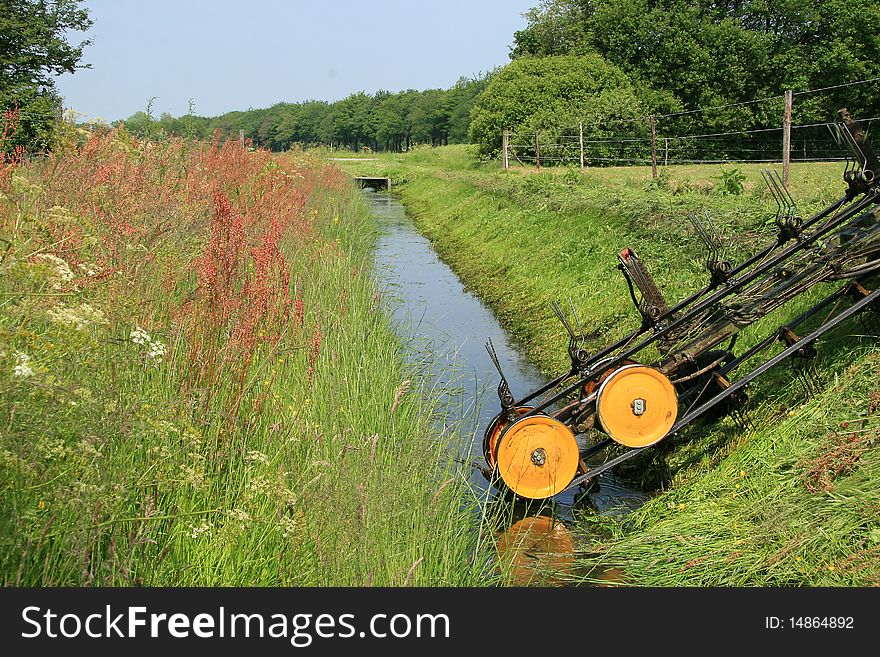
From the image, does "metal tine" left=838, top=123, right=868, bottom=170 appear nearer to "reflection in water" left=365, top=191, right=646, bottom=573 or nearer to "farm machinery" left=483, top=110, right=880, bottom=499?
"farm machinery" left=483, top=110, right=880, bottom=499

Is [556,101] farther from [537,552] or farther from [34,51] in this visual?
[537,552]

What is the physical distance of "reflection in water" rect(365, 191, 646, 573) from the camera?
5.85 meters

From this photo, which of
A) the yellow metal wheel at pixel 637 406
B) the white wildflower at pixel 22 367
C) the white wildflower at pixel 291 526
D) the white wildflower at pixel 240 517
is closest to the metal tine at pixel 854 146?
the yellow metal wheel at pixel 637 406

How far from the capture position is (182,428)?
391cm

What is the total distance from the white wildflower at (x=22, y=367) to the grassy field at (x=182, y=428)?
0.06ft

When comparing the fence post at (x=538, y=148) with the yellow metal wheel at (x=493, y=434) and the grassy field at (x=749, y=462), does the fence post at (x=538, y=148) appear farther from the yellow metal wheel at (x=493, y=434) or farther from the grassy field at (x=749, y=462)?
the yellow metal wheel at (x=493, y=434)

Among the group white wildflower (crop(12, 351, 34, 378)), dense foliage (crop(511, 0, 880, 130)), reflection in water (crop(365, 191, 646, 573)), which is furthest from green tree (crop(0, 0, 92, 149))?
dense foliage (crop(511, 0, 880, 130))

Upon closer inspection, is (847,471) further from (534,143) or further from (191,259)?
(534,143)

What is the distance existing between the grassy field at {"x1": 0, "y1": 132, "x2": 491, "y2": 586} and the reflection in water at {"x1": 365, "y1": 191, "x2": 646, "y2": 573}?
57 cm

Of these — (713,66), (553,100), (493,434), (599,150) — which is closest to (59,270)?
(493,434)

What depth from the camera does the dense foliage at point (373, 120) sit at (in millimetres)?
80188

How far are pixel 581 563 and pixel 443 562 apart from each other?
4.62 feet

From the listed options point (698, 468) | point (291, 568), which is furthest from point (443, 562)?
point (698, 468)

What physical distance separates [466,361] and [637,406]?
4252 millimetres
